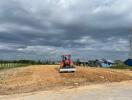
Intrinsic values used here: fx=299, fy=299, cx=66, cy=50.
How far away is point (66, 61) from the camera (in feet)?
128

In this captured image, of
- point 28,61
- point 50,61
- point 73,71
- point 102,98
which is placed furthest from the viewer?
point 28,61

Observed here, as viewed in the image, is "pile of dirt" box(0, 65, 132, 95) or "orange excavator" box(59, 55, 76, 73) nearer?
"pile of dirt" box(0, 65, 132, 95)

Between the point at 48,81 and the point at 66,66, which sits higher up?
the point at 66,66

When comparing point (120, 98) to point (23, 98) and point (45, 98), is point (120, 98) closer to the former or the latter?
point (45, 98)

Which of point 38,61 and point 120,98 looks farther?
point 38,61

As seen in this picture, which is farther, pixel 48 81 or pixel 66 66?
pixel 66 66

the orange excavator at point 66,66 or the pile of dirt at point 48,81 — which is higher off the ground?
the orange excavator at point 66,66

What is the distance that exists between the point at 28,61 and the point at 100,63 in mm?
44084

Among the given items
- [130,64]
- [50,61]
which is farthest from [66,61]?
[50,61]

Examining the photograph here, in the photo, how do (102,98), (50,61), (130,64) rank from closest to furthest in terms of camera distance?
1. (102,98)
2. (130,64)
3. (50,61)

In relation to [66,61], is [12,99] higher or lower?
lower

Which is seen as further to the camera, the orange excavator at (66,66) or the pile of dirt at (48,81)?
the orange excavator at (66,66)

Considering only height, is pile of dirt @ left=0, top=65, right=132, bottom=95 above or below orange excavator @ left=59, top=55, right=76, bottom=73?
below

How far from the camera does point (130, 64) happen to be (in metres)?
74.1
